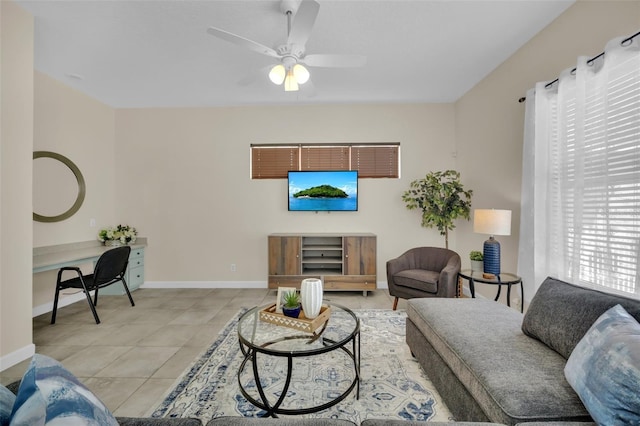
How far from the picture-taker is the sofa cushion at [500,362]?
1.10 m

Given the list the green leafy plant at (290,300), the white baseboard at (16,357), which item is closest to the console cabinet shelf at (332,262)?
the green leafy plant at (290,300)

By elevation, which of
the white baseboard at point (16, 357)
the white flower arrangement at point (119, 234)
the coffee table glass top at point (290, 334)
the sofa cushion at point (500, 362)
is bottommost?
the white baseboard at point (16, 357)

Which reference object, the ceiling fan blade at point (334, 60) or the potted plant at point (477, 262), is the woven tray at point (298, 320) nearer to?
the potted plant at point (477, 262)

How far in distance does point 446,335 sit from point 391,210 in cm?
277

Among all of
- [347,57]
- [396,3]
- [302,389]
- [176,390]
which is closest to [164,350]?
[176,390]

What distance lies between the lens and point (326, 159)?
4320mm

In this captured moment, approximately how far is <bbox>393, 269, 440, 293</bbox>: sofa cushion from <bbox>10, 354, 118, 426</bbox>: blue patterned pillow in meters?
2.77

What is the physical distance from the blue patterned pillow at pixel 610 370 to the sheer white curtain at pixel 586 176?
0.82 metres

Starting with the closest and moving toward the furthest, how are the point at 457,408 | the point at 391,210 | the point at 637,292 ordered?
the point at 457,408
the point at 637,292
the point at 391,210

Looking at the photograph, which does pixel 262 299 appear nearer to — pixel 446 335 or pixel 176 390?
pixel 176 390

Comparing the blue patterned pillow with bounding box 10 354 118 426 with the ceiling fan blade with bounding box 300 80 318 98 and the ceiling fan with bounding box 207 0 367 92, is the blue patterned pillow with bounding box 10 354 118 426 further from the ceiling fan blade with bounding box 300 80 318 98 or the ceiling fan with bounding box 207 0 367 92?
the ceiling fan blade with bounding box 300 80 318 98

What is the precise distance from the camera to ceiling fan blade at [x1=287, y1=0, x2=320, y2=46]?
63.6 inches

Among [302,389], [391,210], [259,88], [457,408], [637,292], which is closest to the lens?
[457,408]

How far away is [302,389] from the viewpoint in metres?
1.86
